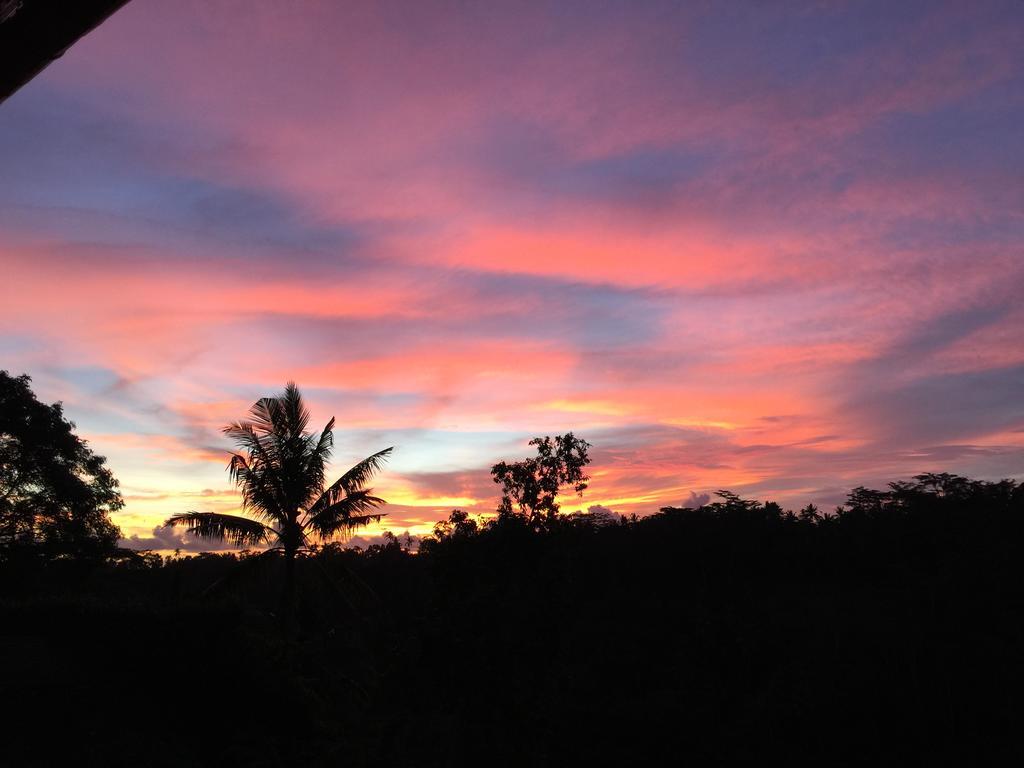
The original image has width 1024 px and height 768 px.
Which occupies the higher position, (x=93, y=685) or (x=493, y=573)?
(x=493, y=573)

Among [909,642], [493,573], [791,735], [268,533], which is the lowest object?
[791,735]

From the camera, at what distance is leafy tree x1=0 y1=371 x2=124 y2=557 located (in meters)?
27.2

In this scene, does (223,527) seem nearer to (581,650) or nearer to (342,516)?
(342,516)

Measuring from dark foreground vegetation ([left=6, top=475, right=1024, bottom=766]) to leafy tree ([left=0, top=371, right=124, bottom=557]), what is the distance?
1071 millimetres

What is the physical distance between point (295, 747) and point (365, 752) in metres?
1.66

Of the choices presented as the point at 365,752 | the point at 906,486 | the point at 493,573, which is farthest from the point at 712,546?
the point at 365,752

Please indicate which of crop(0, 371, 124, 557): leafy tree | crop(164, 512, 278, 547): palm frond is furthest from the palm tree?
crop(0, 371, 124, 557): leafy tree

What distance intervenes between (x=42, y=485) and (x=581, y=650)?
23627 millimetres

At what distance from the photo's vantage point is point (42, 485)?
27938mm

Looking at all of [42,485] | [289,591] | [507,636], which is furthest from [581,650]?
[42,485]

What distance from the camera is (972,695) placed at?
23219 mm

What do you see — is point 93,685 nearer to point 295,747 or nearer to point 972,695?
point 295,747

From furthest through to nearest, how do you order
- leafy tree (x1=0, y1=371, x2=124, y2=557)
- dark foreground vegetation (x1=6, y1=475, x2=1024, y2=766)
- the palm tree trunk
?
leafy tree (x1=0, y1=371, x2=124, y2=557) < the palm tree trunk < dark foreground vegetation (x1=6, y1=475, x2=1024, y2=766)

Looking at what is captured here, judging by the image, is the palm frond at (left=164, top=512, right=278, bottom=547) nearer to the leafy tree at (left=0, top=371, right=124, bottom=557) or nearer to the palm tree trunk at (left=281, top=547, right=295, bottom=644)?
the palm tree trunk at (left=281, top=547, right=295, bottom=644)
